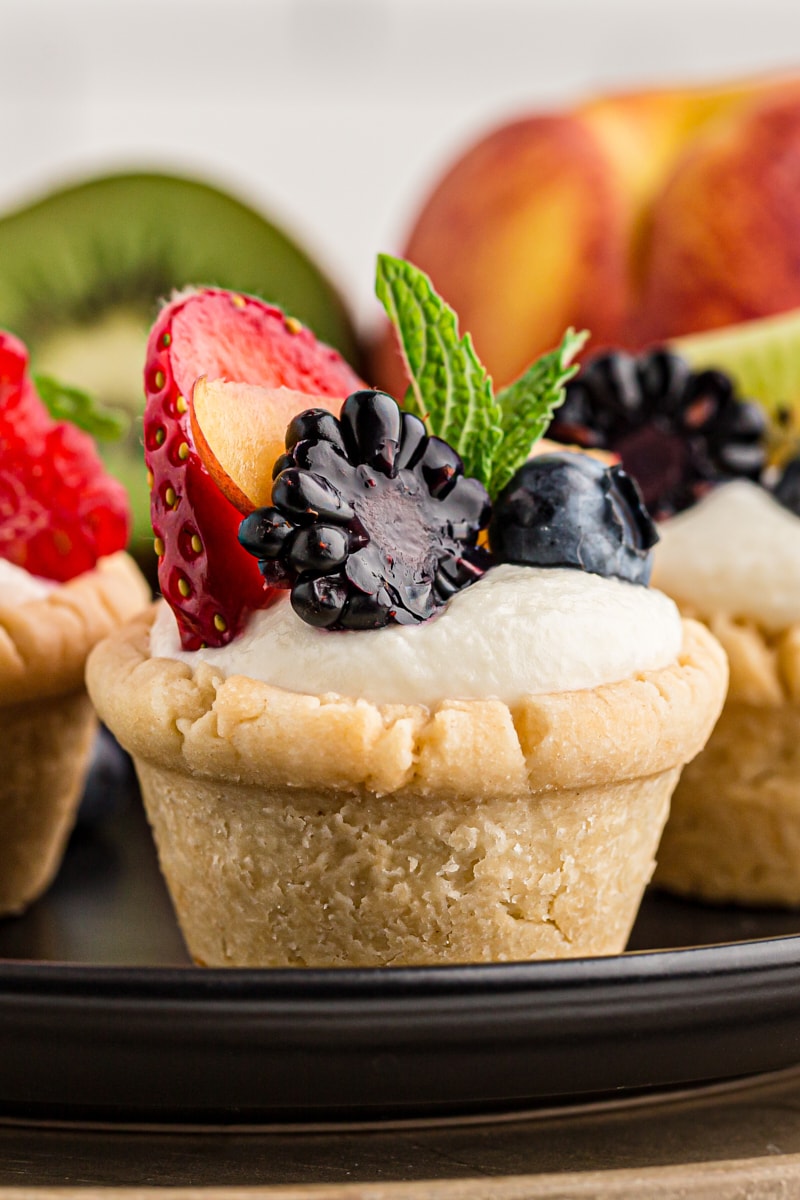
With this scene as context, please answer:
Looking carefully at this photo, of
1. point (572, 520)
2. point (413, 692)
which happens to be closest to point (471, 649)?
point (413, 692)

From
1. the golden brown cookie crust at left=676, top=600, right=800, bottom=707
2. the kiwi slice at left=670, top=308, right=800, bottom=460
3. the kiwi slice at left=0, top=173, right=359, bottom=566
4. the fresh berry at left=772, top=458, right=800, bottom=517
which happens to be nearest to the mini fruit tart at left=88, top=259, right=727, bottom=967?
the golden brown cookie crust at left=676, top=600, right=800, bottom=707

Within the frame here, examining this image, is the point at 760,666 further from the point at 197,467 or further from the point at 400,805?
the point at 197,467

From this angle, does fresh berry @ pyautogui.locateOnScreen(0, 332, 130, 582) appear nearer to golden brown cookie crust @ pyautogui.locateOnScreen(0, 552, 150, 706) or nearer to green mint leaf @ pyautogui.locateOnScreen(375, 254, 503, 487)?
golden brown cookie crust @ pyautogui.locateOnScreen(0, 552, 150, 706)

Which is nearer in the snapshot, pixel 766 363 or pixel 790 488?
pixel 790 488

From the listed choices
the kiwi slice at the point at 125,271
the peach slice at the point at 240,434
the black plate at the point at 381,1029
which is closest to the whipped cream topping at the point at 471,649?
the peach slice at the point at 240,434

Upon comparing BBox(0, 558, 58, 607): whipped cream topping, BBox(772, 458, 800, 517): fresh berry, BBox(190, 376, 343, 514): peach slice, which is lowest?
BBox(0, 558, 58, 607): whipped cream topping
